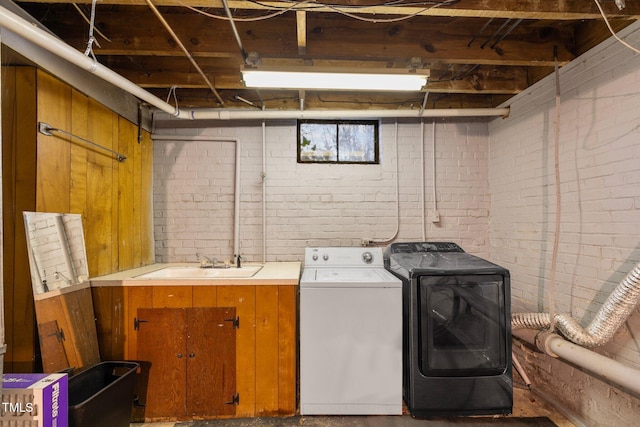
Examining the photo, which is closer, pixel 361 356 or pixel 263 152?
→ pixel 361 356

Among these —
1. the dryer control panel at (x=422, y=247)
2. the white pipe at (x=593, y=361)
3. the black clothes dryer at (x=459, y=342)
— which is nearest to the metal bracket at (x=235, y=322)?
the black clothes dryer at (x=459, y=342)

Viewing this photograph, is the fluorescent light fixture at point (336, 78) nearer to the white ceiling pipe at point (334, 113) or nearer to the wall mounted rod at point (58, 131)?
the white ceiling pipe at point (334, 113)

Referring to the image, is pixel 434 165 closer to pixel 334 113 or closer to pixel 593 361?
pixel 334 113

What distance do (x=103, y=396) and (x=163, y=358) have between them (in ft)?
1.30

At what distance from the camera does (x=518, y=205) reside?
103 inches

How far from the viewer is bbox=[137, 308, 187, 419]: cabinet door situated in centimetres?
201

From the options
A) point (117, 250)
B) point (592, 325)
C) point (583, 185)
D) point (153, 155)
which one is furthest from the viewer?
point (153, 155)

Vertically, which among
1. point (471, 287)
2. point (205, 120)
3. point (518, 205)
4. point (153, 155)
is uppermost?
point (205, 120)

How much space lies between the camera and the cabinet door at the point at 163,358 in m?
2.01

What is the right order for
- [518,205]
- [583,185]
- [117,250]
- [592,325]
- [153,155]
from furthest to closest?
[153,155] < [518,205] < [117,250] < [583,185] < [592,325]

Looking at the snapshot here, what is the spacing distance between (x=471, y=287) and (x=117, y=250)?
A: 2.51 meters

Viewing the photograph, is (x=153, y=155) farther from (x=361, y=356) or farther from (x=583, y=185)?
(x=583, y=185)

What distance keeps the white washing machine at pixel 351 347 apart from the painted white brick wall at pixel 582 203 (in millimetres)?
1164

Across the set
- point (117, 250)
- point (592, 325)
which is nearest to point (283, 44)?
point (117, 250)
